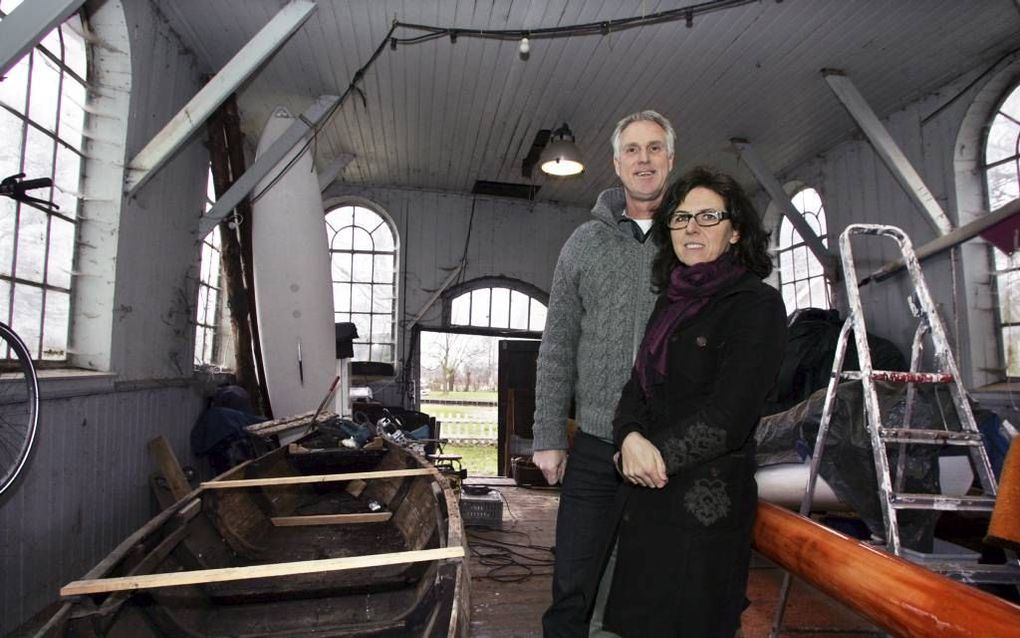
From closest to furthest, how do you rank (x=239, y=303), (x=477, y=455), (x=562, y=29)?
(x=562, y=29)
(x=239, y=303)
(x=477, y=455)

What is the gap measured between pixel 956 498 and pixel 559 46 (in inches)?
153

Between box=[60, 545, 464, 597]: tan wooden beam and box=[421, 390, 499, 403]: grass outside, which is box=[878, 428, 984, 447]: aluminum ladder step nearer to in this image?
box=[60, 545, 464, 597]: tan wooden beam

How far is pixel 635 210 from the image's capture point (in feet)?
5.08

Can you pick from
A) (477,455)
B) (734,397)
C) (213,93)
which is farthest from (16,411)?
(477,455)

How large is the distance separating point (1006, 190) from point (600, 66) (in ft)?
10.8

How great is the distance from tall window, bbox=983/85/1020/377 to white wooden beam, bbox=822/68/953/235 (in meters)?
0.45

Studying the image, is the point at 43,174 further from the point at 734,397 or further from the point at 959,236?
the point at 959,236

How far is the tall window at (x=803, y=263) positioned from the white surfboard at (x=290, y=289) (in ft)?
17.2

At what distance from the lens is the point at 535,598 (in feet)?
9.73

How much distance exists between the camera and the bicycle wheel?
2203 millimetres

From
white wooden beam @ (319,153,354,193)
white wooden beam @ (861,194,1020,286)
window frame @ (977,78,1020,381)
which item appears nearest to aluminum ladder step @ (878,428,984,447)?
white wooden beam @ (861,194,1020,286)

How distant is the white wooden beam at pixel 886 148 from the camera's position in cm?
440

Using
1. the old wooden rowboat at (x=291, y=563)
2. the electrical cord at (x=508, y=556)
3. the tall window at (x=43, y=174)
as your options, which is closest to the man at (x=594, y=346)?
the old wooden rowboat at (x=291, y=563)

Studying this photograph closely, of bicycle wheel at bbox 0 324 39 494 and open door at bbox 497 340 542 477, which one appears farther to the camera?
open door at bbox 497 340 542 477
